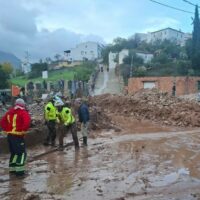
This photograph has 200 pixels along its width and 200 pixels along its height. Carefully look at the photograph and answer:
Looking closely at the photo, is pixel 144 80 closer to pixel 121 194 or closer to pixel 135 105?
pixel 135 105

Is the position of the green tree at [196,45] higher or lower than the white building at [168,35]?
lower

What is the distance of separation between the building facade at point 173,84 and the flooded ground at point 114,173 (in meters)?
30.0

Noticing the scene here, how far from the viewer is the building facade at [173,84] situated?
1843 inches

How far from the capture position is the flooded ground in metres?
8.58

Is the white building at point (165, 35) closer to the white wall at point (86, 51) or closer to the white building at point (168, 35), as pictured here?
the white building at point (168, 35)

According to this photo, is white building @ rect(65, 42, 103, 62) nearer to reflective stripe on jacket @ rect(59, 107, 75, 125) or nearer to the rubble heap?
the rubble heap

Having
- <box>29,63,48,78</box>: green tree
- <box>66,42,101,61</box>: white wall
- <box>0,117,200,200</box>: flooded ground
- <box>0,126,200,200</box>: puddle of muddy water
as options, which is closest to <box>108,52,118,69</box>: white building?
<box>29,63,48,78</box>: green tree

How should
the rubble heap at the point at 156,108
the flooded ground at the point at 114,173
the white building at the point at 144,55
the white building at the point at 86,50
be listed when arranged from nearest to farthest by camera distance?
the flooded ground at the point at 114,173, the rubble heap at the point at 156,108, the white building at the point at 144,55, the white building at the point at 86,50

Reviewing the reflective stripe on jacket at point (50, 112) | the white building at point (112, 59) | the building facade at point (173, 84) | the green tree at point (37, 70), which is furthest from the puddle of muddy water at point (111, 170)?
the white building at point (112, 59)

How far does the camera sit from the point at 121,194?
27.7ft

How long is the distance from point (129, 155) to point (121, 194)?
202 inches

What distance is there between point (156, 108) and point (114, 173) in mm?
17072

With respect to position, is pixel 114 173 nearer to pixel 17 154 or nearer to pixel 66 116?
pixel 17 154

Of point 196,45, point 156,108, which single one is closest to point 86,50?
point 196,45
